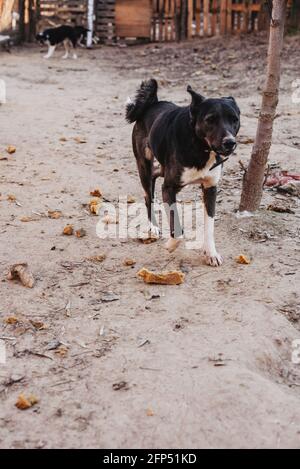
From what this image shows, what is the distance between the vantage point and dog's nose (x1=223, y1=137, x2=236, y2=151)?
4211 mm

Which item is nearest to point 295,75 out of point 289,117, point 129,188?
point 289,117

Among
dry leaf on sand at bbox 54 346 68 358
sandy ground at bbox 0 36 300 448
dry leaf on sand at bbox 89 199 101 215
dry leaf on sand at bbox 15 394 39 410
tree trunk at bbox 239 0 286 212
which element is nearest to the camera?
sandy ground at bbox 0 36 300 448

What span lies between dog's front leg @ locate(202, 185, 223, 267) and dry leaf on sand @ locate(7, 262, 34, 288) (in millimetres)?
1356

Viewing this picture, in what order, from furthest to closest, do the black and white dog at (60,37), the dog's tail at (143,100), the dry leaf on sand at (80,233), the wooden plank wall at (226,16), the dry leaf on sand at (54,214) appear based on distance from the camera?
the wooden plank wall at (226,16) < the black and white dog at (60,37) < the dry leaf on sand at (54,214) < the dry leaf on sand at (80,233) < the dog's tail at (143,100)

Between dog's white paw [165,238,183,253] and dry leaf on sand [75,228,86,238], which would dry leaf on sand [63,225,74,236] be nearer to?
dry leaf on sand [75,228,86,238]

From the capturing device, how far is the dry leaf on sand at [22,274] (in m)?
4.55

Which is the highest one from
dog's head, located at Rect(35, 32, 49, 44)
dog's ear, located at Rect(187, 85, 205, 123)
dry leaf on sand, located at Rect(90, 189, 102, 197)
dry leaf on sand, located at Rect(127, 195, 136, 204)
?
dog's ear, located at Rect(187, 85, 205, 123)

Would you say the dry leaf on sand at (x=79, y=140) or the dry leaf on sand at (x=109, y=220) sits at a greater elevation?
the dry leaf on sand at (x=79, y=140)

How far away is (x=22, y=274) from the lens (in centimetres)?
459

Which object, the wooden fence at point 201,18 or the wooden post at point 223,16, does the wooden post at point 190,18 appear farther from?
the wooden post at point 223,16

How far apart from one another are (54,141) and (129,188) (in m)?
2.16

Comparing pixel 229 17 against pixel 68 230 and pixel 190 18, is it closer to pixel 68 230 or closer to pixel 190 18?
pixel 190 18

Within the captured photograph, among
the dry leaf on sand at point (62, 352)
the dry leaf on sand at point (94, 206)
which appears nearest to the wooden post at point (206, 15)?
the dry leaf on sand at point (94, 206)

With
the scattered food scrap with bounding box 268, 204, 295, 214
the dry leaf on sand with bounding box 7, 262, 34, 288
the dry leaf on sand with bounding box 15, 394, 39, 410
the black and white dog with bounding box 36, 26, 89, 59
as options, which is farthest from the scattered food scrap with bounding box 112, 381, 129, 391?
the black and white dog with bounding box 36, 26, 89, 59
